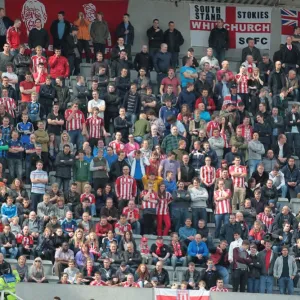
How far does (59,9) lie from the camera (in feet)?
137

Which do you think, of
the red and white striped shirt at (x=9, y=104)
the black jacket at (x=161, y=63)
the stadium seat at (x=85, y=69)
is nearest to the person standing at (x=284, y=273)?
the red and white striped shirt at (x=9, y=104)

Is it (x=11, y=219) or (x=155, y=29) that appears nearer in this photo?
(x=11, y=219)

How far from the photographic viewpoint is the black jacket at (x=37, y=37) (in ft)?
128

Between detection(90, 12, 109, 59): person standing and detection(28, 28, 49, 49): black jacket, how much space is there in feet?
4.54

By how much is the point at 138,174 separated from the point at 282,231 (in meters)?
3.71

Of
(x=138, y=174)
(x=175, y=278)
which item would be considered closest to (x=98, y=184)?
(x=138, y=174)

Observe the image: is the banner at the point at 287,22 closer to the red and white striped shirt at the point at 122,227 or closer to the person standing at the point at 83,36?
the person standing at the point at 83,36

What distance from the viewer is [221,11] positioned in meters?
43.1

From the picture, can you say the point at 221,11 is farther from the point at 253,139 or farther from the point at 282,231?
the point at 282,231

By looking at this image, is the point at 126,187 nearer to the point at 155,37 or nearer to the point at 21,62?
the point at 21,62

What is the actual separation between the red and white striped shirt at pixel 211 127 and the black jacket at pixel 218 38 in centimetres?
503

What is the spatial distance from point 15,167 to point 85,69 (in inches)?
221

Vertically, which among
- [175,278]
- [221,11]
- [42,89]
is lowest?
[175,278]

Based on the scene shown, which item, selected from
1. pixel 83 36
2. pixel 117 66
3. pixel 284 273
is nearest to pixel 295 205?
pixel 284 273
